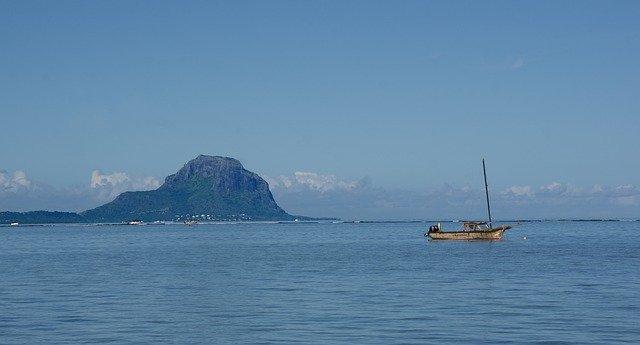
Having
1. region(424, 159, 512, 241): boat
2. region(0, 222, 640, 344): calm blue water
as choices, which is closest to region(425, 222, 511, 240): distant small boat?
region(424, 159, 512, 241): boat

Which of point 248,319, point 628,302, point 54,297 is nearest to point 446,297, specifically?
point 628,302

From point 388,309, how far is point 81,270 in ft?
165

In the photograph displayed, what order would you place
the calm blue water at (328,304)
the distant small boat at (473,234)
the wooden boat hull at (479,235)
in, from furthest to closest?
the distant small boat at (473,234) → the wooden boat hull at (479,235) → the calm blue water at (328,304)

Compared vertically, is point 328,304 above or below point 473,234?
below

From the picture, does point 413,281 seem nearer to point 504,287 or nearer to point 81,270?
point 504,287

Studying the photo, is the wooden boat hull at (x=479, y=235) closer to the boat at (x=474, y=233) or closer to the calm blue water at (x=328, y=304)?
the boat at (x=474, y=233)

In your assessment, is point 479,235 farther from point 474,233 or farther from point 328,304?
point 328,304

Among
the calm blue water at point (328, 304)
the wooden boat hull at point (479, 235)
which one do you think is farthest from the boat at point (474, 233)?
the calm blue water at point (328, 304)

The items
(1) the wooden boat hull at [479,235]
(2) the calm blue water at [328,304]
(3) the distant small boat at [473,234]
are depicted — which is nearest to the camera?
(2) the calm blue water at [328,304]

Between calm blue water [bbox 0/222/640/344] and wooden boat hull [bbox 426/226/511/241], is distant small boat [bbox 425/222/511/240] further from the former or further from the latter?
calm blue water [bbox 0/222/640/344]

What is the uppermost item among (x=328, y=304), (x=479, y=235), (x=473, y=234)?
(x=473, y=234)

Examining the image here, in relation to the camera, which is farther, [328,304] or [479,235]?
[479,235]

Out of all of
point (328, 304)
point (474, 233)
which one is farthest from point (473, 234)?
point (328, 304)

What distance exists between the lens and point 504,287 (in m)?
64.0
